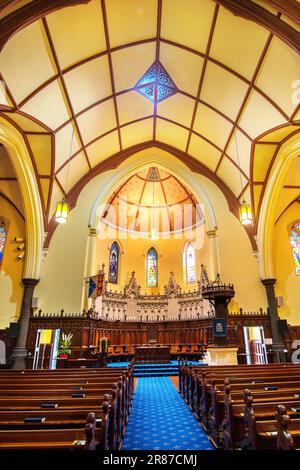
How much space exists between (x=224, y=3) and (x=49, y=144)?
8.02m

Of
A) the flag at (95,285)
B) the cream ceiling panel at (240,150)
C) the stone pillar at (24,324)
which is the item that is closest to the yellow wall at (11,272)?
the stone pillar at (24,324)

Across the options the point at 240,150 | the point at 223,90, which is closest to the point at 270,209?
the point at 240,150

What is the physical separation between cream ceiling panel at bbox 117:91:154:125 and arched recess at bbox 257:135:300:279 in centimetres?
673

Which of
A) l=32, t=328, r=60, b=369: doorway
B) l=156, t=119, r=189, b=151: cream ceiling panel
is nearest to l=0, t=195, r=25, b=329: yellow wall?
l=32, t=328, r=60, b=369: doorway

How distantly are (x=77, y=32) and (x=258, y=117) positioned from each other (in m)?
7.10

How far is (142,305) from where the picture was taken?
1673 centimetres

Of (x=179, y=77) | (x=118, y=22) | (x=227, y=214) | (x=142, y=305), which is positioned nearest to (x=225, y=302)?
(x=227, y=214)

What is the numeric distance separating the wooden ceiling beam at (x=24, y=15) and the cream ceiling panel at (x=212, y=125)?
7.11 metres

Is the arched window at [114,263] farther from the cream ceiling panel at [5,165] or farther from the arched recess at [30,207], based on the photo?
the cream ceiling panel at [5,165]

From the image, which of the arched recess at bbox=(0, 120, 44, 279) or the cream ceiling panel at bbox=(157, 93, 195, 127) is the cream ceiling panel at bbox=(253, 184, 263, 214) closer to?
the cream ceiling panel at bbox=(157, 93, 195, 127)

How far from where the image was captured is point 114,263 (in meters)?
17.4

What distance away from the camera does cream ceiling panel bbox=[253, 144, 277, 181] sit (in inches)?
443
